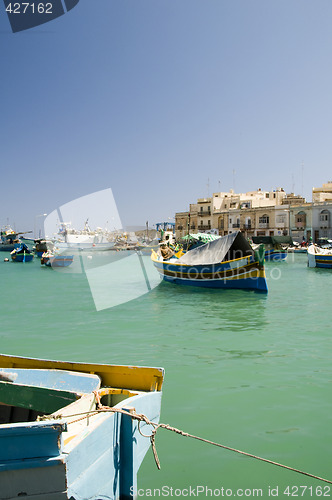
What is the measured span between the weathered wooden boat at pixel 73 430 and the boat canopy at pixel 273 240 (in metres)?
50.4

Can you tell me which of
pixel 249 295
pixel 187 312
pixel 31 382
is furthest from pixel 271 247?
pixel 31 382

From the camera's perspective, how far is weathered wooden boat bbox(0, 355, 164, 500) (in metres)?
3.01

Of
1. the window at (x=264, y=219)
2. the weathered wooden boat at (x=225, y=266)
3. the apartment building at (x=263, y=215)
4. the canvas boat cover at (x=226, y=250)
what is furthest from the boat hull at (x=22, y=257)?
the canvas boat cover at (x=226, y=250)

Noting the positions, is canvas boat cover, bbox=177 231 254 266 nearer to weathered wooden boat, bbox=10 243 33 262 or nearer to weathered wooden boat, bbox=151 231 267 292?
weathered wooden boat, bbox=151 231 267 292

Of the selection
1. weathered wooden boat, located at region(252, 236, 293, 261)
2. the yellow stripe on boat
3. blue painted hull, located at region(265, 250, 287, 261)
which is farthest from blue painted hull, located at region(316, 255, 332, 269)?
the yellow stripe on boat

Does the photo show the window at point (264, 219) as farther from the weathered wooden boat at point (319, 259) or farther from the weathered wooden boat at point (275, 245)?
the weathered wooden boat at point (319, 259)

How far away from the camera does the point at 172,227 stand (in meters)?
86.3

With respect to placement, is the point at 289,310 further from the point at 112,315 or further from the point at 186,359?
the point at 186,359

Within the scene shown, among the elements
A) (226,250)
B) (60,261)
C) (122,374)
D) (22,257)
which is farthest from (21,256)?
(122,374)

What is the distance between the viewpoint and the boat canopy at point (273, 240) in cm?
5325

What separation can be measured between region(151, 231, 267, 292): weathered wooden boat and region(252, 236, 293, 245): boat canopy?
110 feet

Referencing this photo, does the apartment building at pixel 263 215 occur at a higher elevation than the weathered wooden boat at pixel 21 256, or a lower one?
higher

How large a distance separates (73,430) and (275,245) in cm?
5121

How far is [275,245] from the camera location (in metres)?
52.4
